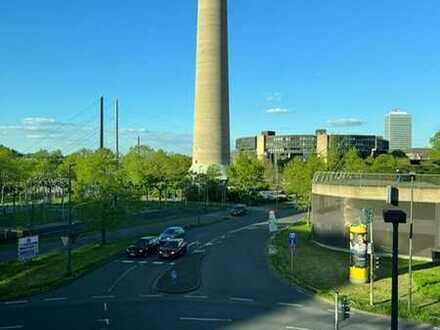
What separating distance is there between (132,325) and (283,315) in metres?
6.78

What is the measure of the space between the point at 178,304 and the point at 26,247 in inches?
464

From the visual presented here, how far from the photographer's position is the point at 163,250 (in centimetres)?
3997

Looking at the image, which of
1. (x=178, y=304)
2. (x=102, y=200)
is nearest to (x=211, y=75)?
(x=102, y=200)

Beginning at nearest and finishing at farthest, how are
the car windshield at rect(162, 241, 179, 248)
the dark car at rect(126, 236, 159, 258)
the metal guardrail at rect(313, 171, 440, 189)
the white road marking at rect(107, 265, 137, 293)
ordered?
the white road marking at rect(107, 265, 137, 293) → the metal guardrail at rect(313, 171, 440, 189) → the car windshield at rect(162, 241, 179, 248) → the dark car at rect(126, 236, 159, 258)

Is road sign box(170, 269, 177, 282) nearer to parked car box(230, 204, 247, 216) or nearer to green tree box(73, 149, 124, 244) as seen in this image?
green tree box(73, 149, 124, 244)

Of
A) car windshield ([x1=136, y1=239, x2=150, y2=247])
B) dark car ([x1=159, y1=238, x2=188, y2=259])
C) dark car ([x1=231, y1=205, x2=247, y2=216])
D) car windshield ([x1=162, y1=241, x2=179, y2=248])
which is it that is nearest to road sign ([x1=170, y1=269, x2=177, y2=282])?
dark car ([x1=159, y1=238, x2=188, y2=259])

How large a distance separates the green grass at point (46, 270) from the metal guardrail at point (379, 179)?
19303 mm

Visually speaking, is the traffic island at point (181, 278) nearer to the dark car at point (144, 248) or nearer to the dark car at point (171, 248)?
the dark car at point (171, 248)

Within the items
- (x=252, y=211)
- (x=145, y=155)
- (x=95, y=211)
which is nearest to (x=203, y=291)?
(x=95, y=211)

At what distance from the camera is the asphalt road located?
2378 cm

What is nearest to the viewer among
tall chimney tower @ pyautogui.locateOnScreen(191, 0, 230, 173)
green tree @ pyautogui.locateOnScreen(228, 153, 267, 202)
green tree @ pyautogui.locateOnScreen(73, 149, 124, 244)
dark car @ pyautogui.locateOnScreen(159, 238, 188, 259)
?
dark car @ pyautogui.locateOnScreen(159, 238, 188, 259)

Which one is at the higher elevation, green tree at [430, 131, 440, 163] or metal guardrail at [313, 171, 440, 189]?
green tree at [430, 131, 440, 163]

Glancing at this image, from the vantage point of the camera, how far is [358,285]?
31.2 m

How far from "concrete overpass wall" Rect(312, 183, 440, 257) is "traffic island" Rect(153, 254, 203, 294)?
37.9 ft
